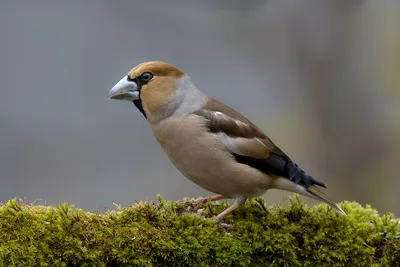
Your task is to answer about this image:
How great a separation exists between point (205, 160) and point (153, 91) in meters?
0.64

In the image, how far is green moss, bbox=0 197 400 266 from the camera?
350cm

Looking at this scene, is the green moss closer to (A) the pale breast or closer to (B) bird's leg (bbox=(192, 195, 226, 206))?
(B) bird's leg (bbox=(192, 195, 226, 206))

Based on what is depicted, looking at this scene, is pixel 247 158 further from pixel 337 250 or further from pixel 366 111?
pixel 366 111

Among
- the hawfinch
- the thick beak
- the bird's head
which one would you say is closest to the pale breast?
the hawfinch

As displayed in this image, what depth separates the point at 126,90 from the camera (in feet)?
14.2

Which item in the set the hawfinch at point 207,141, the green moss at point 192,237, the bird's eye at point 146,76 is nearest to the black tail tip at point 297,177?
the hawfinch at point 207,141

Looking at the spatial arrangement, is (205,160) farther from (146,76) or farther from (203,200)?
(146,76)

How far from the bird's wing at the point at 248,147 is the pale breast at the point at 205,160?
6 cm

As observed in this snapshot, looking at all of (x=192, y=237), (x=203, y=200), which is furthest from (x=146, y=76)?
(x=192, y=237)

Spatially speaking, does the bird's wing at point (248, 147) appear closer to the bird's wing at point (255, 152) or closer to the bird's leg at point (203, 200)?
the bird's wing at point (255, 152)

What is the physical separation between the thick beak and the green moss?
31.9 inches

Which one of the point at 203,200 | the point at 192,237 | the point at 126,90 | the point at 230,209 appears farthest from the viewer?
the point at 203,200

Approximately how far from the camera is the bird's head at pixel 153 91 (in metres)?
4.35

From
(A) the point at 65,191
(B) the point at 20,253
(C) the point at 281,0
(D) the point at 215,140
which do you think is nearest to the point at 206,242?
(D) the point at 215,140
